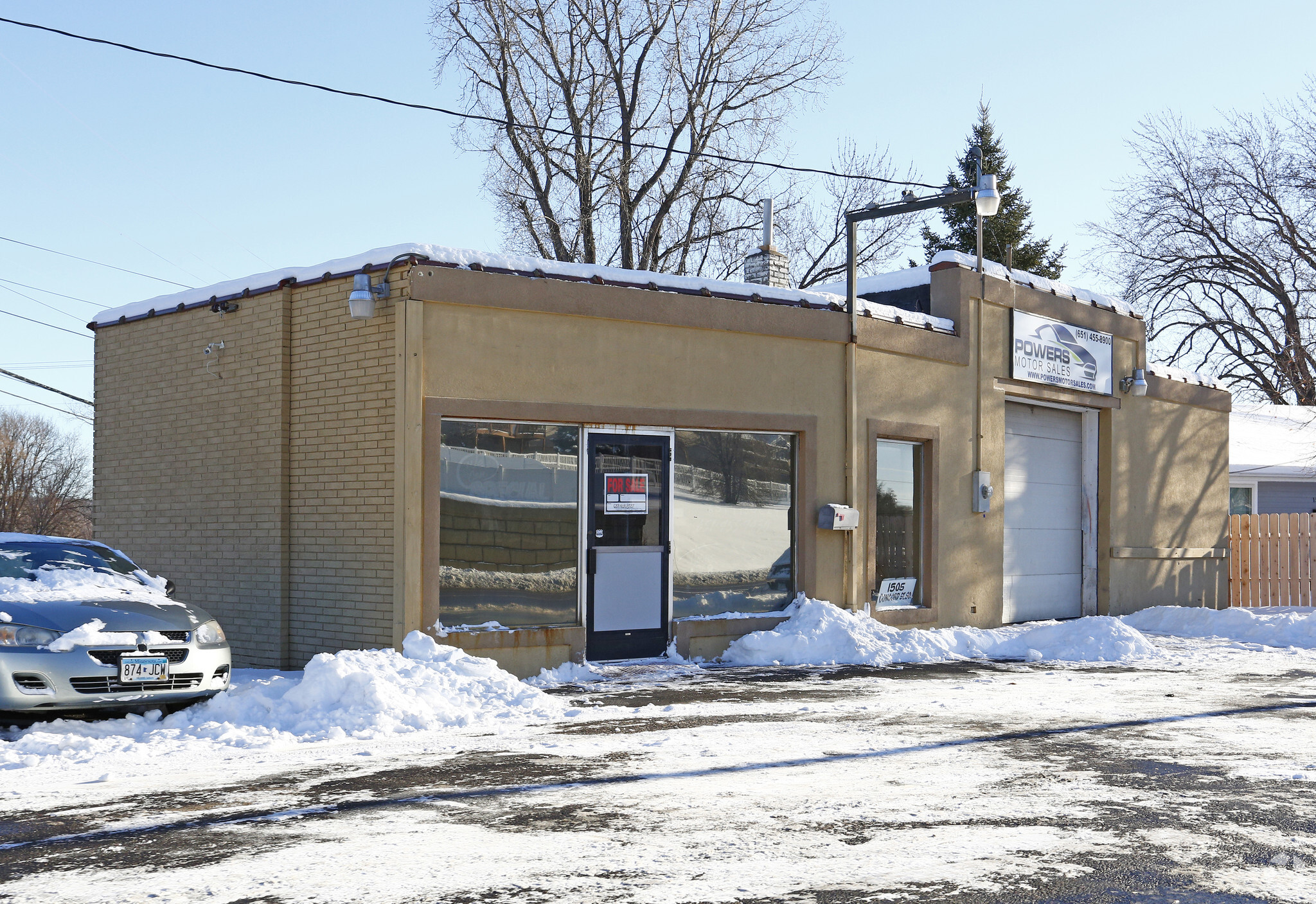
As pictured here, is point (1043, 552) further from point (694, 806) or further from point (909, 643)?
point (694, 806)

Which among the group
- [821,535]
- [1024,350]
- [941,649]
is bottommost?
[941,649]

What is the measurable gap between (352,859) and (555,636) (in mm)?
6622

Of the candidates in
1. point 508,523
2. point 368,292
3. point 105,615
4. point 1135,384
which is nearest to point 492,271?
point 368,292

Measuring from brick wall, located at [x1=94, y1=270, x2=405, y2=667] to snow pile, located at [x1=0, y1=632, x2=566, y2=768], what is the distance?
1454 millimetres

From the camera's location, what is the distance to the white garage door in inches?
693

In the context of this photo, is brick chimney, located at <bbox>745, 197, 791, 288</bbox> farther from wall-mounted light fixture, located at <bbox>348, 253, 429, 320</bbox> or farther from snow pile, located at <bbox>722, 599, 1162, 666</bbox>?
wall-mounted light fixture, located at <bbox>348, 253, 429, 320</bbox>

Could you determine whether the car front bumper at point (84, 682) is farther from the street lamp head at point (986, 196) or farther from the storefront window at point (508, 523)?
the street lamp head at point (986, 196)

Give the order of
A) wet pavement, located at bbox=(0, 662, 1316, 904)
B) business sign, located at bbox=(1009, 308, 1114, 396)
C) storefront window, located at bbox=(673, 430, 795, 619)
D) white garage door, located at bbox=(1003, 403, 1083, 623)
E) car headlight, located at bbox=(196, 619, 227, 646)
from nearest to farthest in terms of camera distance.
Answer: wet pavement, located at bbox=(0, 662, 1316, 904) < car headlight, located at bbox=(196, 619, 227, 646) < storefront window, located at bbox=(673, 430, 795, 619) < business sign, located at bbox=(1009, 308, 1114, 396) < white garage door, located at bbox=(1003, 403, 1083, 623)

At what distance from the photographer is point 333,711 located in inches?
355

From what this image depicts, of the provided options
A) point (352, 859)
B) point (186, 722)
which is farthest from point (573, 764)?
point (186, 722)

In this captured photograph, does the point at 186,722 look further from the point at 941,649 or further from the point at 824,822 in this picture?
the point at 941,649

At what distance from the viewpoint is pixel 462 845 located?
561cm

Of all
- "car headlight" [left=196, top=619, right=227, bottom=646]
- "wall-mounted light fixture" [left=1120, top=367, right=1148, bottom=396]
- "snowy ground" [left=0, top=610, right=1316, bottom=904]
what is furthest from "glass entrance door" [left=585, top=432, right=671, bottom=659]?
"wall-mounted light fixture" [left=1120, top=367, right=1148, bottom=396]

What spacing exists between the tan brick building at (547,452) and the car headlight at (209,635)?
2020 mm
